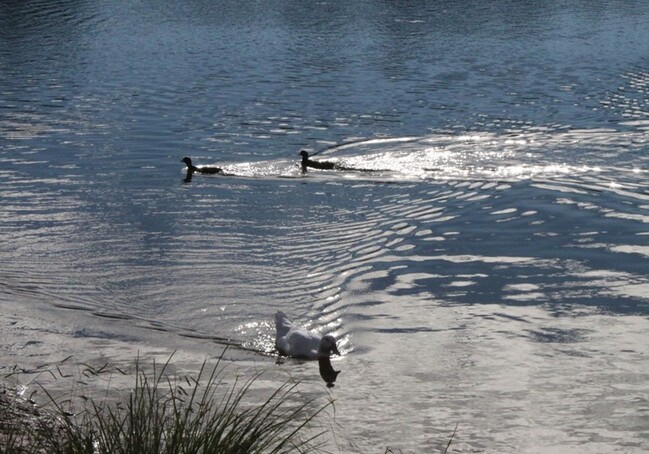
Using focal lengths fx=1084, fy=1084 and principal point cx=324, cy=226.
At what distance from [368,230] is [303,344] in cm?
580

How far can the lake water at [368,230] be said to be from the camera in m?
11.8

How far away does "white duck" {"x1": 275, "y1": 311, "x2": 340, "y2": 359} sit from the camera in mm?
12180

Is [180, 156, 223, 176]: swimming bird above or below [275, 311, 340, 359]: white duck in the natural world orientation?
above

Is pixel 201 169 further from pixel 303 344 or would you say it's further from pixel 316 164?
pixel 303 344

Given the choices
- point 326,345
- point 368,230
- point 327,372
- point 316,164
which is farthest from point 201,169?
point 327,372

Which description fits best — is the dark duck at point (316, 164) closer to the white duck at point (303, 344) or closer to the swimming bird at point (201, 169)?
the swimming bird at point (201, 169)

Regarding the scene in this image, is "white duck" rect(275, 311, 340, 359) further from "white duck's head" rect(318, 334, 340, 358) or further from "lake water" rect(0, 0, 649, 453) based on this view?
"lake water" rect(0, 0, 649, 453)

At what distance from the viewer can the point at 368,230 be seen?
17.8 m

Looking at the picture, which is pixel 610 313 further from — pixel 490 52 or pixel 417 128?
pixel 490 52

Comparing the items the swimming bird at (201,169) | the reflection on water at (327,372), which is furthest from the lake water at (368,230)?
the swimming bird at (201,169)

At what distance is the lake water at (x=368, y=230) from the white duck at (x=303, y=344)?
0.58 ft

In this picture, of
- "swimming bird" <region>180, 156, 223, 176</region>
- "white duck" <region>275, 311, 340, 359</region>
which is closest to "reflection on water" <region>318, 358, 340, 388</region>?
"white duck" <region>275, 311, 340, 359</region>

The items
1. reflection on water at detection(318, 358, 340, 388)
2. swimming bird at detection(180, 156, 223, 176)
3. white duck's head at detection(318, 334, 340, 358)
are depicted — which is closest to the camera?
reflection on water at detection(318, 358, 340, 388)

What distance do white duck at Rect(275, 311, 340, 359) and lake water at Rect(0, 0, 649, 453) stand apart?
178mm
